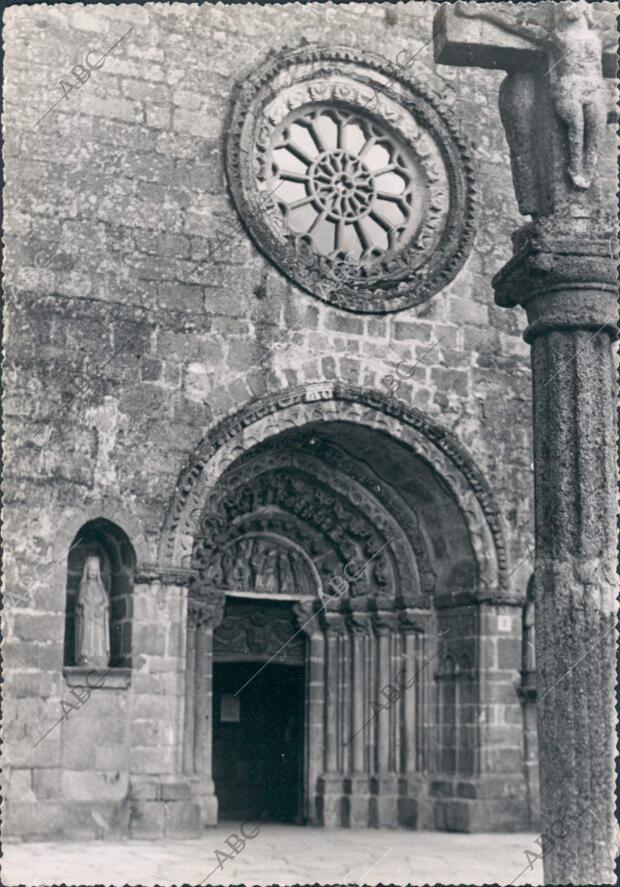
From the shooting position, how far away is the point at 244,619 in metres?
13.6

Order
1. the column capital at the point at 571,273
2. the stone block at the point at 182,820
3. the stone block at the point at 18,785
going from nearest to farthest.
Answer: the column capital at the point at 571,273 → the stone block at the point at 18,785 → the stone block at the point at 182,820

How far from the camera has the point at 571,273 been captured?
254 inches

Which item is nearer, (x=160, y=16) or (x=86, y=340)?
(x=86, y=340)

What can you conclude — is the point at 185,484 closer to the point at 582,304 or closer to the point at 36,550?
the point at 36,550

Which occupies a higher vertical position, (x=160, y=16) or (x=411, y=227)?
(x=160, y=16)

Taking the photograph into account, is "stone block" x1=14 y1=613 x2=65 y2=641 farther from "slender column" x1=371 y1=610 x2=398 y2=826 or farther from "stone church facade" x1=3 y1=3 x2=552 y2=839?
"slender column" x1=371 y1=610 x2=398 y2=826

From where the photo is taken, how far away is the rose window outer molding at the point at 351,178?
12.9 metres

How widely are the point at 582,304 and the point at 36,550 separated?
6.13 metres

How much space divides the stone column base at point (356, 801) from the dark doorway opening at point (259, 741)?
0.52m

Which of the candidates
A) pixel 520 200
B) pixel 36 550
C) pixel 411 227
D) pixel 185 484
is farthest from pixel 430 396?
pixel 520 200

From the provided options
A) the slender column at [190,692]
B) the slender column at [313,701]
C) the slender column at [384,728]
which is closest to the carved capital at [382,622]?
the slender column at [384,728]

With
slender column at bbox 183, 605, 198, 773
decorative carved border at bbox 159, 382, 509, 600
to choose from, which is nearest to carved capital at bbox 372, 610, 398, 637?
decorative carved border at bbox 159, 382, 509, 600

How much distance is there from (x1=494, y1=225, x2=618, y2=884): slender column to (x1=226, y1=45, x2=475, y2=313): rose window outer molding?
6.39 metres

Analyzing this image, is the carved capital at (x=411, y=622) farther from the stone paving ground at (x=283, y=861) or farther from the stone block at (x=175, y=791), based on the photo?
the stone block at (x=175, y=791)
